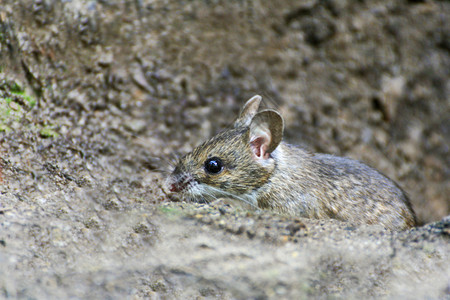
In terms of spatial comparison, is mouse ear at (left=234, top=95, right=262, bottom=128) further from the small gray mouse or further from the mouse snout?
the mouse snout

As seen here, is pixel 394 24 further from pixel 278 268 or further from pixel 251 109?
pixel 278 268

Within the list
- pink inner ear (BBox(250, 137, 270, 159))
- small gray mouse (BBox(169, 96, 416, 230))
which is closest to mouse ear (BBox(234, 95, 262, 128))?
small gray mouse (BBox(169, 96, 416, 230))

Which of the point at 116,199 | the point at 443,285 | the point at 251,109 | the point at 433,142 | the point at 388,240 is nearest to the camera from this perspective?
the point at 443,285

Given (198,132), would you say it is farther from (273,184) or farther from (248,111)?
(273,184)

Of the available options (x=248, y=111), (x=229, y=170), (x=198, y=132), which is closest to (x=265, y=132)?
(x=229, y=170)

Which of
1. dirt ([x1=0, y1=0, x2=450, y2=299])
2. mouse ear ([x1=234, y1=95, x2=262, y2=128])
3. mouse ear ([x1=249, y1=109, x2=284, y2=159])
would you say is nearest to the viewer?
dirt ([x1=0, y1=0, x2=450, y2=299])

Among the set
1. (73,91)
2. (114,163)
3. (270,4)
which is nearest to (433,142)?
(270,4)

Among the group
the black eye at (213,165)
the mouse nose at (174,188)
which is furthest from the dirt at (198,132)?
the black eye at (213,165)
